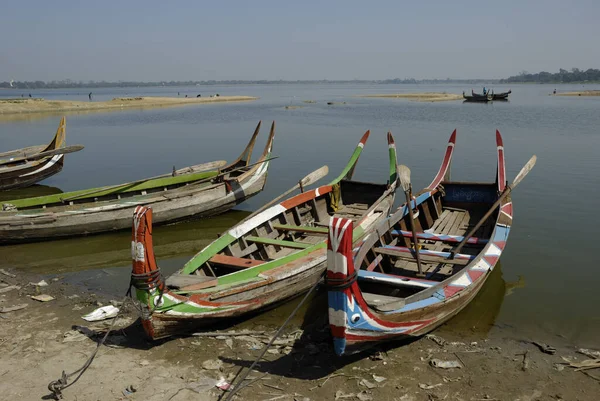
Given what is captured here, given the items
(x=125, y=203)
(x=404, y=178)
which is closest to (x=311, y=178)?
(x=404, y=178)

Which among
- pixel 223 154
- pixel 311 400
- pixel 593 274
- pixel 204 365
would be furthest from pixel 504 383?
pixel 223 154

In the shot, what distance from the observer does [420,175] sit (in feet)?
56.1

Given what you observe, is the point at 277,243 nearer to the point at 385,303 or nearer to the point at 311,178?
the point at 385,303

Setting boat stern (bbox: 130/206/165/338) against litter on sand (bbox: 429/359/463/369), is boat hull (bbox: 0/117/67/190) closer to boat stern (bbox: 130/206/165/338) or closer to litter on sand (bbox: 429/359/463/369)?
boat stern (bbox: 130/206/165/338)

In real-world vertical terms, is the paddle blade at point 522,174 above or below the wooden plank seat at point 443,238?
above

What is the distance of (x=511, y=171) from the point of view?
17188 millimetres

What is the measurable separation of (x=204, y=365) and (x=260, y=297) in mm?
1303

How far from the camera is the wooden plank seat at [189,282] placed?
6340 mm

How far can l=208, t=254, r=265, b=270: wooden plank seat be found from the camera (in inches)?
282

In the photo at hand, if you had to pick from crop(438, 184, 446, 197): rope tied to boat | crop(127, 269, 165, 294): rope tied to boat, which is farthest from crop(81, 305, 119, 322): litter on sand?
crop(438, 184, 446, 197): rope tied to boat

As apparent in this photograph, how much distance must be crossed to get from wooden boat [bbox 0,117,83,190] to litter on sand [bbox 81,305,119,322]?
10527 mm

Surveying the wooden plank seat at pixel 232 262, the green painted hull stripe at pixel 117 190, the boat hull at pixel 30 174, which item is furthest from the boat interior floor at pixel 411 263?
the boat hull at pixel 30 174

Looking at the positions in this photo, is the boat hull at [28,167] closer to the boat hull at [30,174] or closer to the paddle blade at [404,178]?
the boat hull at [30,174]

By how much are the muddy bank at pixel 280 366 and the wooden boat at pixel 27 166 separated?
10930mm
